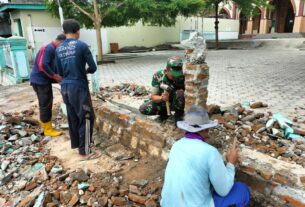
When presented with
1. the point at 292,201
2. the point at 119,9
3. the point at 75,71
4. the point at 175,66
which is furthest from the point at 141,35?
the point at 292,201

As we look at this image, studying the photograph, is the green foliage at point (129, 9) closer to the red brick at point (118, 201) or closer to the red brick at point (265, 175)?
the red brick at point (118, 201)

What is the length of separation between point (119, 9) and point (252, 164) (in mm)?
10627

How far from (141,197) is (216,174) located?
1138mm

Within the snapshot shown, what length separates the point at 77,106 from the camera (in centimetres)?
345

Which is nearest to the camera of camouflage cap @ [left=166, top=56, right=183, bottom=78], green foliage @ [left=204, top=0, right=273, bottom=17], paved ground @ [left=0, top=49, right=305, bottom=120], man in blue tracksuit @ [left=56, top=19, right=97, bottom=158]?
camouflage cap @ [left=166, top=56, right=183, bottom=78]

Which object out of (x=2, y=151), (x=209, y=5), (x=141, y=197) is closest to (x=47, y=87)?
(x=2, y=151)

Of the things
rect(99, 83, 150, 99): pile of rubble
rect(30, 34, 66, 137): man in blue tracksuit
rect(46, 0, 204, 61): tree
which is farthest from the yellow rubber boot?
rect(46, 0, 204, 61): tree

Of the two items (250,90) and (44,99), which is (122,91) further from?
(250,90)

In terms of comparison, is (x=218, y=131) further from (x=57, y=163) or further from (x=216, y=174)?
(x=57, y=163)

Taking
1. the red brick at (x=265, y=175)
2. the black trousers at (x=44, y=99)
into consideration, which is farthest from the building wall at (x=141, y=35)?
the red brick at (x=265, y=175)

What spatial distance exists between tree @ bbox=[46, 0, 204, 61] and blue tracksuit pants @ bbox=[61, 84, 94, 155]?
8406 mm

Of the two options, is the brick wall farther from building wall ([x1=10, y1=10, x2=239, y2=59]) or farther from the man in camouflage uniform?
building wall ([x1=10, y1=10, x2=239, y2=59])

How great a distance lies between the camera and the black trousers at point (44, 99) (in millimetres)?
4301

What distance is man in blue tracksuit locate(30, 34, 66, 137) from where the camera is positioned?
399 centimetres
